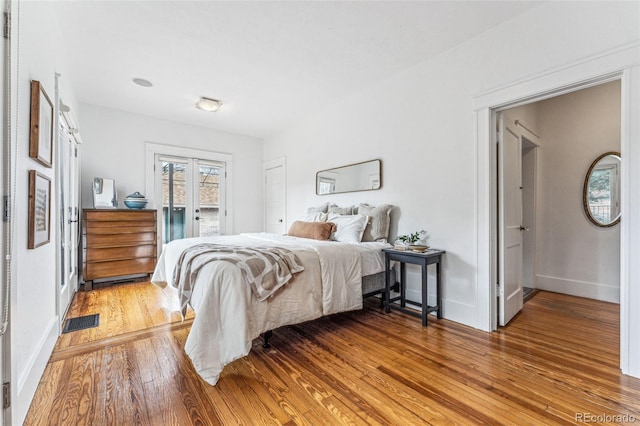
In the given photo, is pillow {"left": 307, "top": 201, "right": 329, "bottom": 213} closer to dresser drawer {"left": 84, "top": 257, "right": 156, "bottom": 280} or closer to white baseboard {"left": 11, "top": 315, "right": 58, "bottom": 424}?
dresser drawer {"left": 84, "top": 257, "right": 156, "bottom": 280}

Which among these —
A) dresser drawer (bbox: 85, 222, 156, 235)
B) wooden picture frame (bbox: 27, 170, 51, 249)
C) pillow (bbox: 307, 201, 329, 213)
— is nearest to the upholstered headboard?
pillow (bbox: 307, 201, 329, 213)

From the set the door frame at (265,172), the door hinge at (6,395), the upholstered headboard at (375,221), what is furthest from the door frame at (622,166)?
the door frame at (265,172)

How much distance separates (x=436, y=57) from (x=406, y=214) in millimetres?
1618

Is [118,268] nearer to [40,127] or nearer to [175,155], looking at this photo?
[175,155]

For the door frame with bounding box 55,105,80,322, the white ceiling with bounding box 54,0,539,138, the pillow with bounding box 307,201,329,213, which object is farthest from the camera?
the pillow with bounding box 307,201,329,213

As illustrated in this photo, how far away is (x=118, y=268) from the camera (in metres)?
3.96

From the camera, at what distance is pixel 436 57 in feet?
9.46

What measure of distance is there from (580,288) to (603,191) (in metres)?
1.18

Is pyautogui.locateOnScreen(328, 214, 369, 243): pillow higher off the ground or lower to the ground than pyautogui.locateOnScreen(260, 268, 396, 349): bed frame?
higher

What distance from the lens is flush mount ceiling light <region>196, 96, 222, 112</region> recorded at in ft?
13.0

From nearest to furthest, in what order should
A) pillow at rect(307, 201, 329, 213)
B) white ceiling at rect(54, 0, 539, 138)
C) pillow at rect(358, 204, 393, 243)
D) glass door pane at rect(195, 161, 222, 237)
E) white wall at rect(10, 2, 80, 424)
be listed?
white wall at rect(10, 2, 80, 424) → white ceiling at rect(54, 0, 539, 138) → pillow at rect(358, 204, 393, 243) → pillow at rect(307, 201, 329, 213) → glass door pane at rect(195, 161, 222, 237)

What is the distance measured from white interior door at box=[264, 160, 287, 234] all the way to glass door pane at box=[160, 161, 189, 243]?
1.51 metres

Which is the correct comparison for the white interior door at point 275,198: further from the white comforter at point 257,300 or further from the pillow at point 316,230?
the white comforter at point 257,300

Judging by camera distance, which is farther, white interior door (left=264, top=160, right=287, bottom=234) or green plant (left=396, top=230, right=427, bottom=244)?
white interior door (left=264, top=160, right=287, bottom=234)
